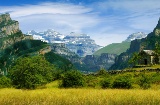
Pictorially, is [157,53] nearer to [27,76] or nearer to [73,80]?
[73,80]

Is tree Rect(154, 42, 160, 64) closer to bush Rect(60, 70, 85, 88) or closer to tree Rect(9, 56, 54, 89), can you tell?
tree Rect(9, 56, 54, 89)

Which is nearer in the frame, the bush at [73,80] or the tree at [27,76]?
the bush at [73,80]

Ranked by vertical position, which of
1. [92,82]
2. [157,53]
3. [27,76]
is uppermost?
[157,53]

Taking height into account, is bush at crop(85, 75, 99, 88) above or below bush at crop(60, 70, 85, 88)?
below

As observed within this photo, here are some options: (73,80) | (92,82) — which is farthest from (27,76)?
(92,82)

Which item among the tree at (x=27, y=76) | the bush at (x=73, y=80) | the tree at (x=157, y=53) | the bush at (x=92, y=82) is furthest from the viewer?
the tree at (x=157, y=53)

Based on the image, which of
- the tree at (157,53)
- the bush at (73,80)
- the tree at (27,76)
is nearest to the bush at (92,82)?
the bush at (73,80)

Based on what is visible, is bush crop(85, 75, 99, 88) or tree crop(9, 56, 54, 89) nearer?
bush crop(85, 75, 99, 88)

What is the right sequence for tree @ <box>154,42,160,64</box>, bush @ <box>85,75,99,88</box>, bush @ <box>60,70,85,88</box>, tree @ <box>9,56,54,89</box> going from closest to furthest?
1. bush @ <box>60,70,85,88</box>
2. bush @ <box>85,75,99,88</box>
3. tree @ <box>9,56,54,89</box>
4. tree @ <box>154,42,160,64</box>

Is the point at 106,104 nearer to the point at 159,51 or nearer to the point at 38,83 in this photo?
the point at 38,83

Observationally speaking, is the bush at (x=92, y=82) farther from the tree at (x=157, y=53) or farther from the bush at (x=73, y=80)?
the tree at (x=157, y=53)

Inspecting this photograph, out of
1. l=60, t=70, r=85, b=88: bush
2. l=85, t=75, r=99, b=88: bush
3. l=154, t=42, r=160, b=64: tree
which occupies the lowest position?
l=85, t=75, r=99, b=88: bush

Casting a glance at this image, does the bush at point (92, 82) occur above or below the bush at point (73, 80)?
below

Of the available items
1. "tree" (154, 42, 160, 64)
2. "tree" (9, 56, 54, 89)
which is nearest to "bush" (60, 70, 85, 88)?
"tree" (9, 56, 54, 89)
